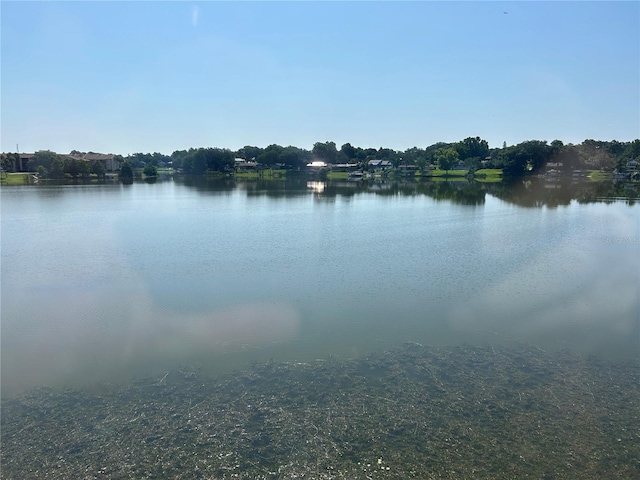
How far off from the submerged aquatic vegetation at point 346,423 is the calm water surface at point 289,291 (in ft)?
2.94

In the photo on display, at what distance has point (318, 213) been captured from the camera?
32062mm

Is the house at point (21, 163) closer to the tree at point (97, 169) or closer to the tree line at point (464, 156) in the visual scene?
the tree at point (97, 169)

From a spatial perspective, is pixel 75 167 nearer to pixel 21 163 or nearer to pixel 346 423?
pixel 21 163

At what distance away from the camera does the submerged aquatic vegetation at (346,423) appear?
6027 millimetres

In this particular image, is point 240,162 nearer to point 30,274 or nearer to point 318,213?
point 318,213

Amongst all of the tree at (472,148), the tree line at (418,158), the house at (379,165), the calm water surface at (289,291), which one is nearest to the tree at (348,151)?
the tree line at (418,158)

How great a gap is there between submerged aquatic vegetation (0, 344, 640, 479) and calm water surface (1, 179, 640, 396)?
2.94ft

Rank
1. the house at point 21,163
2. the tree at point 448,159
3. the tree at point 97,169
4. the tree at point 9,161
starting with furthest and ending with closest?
the tree at point 448,159
the house at point 21,163
the tree at point 97,169
the tree at point 9,161

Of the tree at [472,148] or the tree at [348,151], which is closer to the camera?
the tree at [472,148]

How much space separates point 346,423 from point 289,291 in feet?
21.5

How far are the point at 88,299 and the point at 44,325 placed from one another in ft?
6.21

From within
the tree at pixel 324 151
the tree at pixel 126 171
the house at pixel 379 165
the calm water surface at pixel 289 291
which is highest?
the tree at pixel 324 151

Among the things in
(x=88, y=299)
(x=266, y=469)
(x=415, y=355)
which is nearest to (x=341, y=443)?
(x=266, y=469)

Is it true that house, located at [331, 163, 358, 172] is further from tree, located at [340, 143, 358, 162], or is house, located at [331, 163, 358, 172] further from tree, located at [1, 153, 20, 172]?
tree, located at [1, 153, 20, 172]
